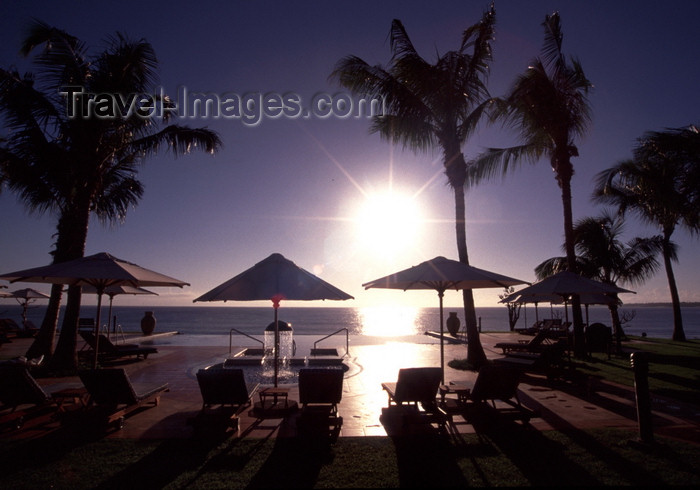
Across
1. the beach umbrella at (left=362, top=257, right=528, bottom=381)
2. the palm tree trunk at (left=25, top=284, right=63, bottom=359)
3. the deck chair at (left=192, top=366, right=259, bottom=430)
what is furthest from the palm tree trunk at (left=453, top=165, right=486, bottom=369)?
the palm tree trunk at (left=25, top=284, right=63, bottom=359)

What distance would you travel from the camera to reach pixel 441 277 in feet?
22.9

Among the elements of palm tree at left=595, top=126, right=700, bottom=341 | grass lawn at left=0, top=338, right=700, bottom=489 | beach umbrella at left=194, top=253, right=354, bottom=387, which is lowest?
grass lawn at left=0, top=338, right=700, bottom=489

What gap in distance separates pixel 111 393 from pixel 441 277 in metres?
5.75

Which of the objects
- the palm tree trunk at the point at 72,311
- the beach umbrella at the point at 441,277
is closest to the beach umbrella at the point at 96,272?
the palm tree trunk at the point at 72,311

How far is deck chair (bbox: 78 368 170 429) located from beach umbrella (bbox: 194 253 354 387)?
5.63 feet

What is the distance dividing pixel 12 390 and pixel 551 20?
18.1 metres

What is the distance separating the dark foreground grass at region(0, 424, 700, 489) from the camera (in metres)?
4.23

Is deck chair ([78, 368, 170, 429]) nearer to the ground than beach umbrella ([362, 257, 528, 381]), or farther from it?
nearer to the ground

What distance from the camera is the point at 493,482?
14.0ft

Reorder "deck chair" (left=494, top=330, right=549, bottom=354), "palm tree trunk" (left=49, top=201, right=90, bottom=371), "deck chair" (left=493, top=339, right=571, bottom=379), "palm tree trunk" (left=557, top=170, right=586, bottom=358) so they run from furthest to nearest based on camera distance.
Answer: "palm tree trunk" (left=557, top=170, right=586, bottom=358), "deck chair" (left=494, top=330, right=549, bottom=354), "palm tree trunk" (left=49, top=201, right=90, bottom=371), "deck chair" (left=493, top=339, right=571, bottom=379)

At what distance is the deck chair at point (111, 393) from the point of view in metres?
5.90

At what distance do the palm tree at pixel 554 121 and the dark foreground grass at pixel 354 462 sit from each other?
9655 mm

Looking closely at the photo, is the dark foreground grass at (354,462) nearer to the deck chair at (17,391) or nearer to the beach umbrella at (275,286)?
the deck chair at (17,391)

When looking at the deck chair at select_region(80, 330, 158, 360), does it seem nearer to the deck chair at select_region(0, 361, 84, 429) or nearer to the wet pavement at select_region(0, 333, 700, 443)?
the wet pavement at select_region(0, 333, 700, 443)
